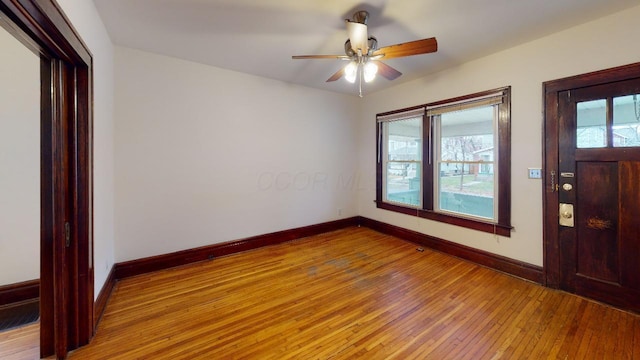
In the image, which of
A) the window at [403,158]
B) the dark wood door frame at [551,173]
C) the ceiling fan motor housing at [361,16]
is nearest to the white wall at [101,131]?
the ceiling fan motor housing at [361,16]

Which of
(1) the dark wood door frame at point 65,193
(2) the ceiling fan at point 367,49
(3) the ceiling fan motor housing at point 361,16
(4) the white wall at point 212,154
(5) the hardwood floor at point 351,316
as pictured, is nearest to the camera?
(1) the dark wood door frame at point 65,193

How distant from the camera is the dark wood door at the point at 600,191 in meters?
2.10

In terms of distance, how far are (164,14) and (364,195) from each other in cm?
396

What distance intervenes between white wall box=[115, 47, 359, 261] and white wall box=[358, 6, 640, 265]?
1882 millimetres

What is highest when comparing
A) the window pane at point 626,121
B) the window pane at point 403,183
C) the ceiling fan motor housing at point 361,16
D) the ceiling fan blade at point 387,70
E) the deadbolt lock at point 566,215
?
the ceiling fan motor housing at point 361,16

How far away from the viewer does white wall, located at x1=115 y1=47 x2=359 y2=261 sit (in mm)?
2746

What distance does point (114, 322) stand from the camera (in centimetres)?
198

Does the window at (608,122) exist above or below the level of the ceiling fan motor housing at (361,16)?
below

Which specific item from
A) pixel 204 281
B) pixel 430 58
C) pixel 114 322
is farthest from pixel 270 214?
pixel 430 58

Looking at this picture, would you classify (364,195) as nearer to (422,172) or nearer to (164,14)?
(422,172)

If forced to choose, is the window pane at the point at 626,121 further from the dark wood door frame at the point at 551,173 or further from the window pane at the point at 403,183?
the window pane at the point at 403,183

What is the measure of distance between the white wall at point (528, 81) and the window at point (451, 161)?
0.32 feet

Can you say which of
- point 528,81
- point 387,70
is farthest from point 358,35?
point 528,81

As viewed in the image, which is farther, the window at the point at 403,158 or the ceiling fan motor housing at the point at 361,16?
the window at the point at 403,158
